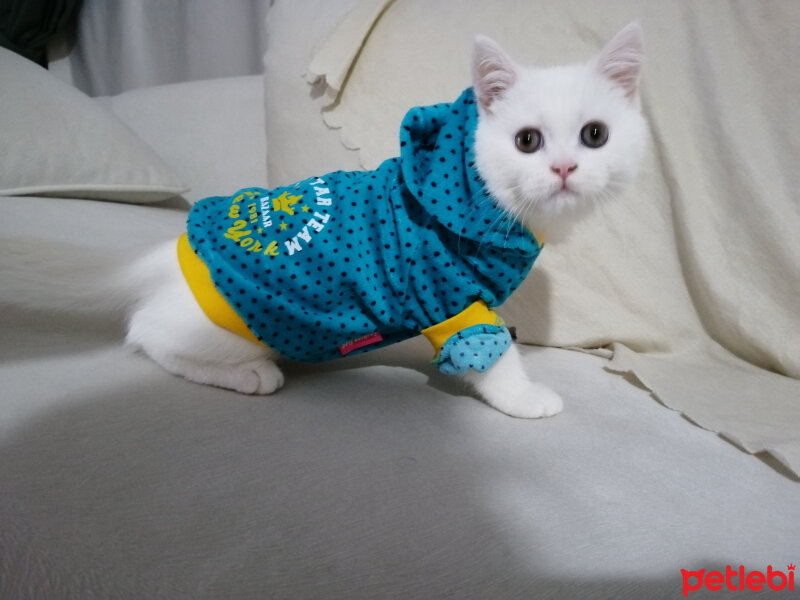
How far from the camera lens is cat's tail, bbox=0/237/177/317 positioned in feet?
2.82

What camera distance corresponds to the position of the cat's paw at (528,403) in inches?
34.3

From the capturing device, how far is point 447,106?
0.88 metres

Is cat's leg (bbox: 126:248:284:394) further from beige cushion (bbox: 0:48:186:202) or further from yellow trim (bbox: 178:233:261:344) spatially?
beige cushion (bbox: 0:48:186:202)

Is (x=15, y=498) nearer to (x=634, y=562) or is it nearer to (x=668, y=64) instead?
(x=634, y=562)

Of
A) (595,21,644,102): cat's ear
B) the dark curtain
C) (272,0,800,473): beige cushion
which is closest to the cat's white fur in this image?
(595,21,644,102): cat's ear

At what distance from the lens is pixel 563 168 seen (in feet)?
2.46

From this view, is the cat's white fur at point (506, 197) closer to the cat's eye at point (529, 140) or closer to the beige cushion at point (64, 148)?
the cat's eye at point (529, 140)

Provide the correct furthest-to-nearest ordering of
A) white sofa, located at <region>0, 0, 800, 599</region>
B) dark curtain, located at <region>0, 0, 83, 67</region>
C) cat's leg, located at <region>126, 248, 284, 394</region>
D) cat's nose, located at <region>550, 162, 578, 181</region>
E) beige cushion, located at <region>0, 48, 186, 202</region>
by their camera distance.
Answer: dark curtain, located at <region>0, 0, 83, 67</region>
beige cushion, located at <region>0, 48, 186, 202</region>
cat's leg, located at <region>126, 248, 284, 394</region>
cat's nose, located at <region>550, 162, 578, 181</region>
white sofa, located at <region>0, 0, 800, 599</region>

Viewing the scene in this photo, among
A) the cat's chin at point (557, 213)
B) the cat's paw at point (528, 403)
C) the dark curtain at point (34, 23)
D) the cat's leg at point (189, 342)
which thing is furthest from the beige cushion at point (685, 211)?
the dark curtain at point (34, 23)

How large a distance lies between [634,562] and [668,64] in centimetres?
94

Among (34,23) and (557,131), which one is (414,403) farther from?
(34,23)

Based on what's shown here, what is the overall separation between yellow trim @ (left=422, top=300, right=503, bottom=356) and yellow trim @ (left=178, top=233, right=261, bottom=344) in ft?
0.95

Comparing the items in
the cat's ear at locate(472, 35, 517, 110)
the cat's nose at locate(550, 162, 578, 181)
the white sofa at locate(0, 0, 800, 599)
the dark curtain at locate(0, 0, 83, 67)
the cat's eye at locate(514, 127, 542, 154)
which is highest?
the dark curtain at locate(0, 0, 83, 67)

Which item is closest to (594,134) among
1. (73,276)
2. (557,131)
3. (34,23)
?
(557,131)
